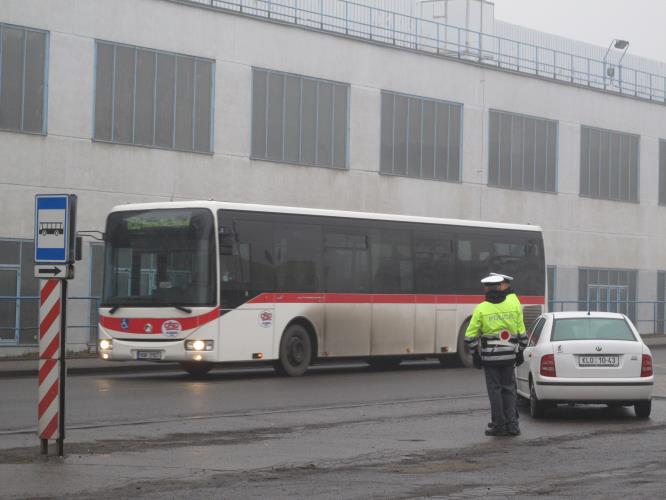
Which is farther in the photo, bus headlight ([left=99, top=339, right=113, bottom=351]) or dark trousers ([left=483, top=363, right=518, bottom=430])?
bus headlight ([left=99, top=339, right=113, bottom=351])

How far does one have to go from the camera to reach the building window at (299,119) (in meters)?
40.2

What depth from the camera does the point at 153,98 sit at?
3709 cm

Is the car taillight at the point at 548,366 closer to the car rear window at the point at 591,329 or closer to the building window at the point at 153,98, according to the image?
the car rear window at the point at 591,329

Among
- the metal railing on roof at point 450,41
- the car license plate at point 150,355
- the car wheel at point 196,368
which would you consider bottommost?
the car wheel at point 196,368

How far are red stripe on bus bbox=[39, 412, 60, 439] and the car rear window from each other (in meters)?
6.95

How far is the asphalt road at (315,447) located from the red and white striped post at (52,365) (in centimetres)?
30

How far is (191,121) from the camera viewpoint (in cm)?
3812

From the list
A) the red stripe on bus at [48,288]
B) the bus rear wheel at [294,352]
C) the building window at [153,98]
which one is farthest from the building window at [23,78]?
the red stripe on bus at [48,288]

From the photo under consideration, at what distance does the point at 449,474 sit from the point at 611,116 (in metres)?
43.9

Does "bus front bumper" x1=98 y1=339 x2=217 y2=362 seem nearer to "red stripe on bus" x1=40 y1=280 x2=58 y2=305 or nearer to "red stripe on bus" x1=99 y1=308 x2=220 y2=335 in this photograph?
"red stripe on bus" x1=99 y1=308 x2=220 y2=335

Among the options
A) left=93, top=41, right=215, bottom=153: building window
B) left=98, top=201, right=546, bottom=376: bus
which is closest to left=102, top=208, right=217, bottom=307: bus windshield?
left=98, top=201, right=546, bottom=376: bus

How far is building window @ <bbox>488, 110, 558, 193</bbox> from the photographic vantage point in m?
48.4

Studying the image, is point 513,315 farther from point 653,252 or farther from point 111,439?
point 653,252

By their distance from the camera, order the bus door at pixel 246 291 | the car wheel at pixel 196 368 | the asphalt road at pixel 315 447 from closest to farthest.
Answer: the asphalt road at pixel 315 447 → the bus door at pixel 246 291 → the car wheel at pixel 196 368
